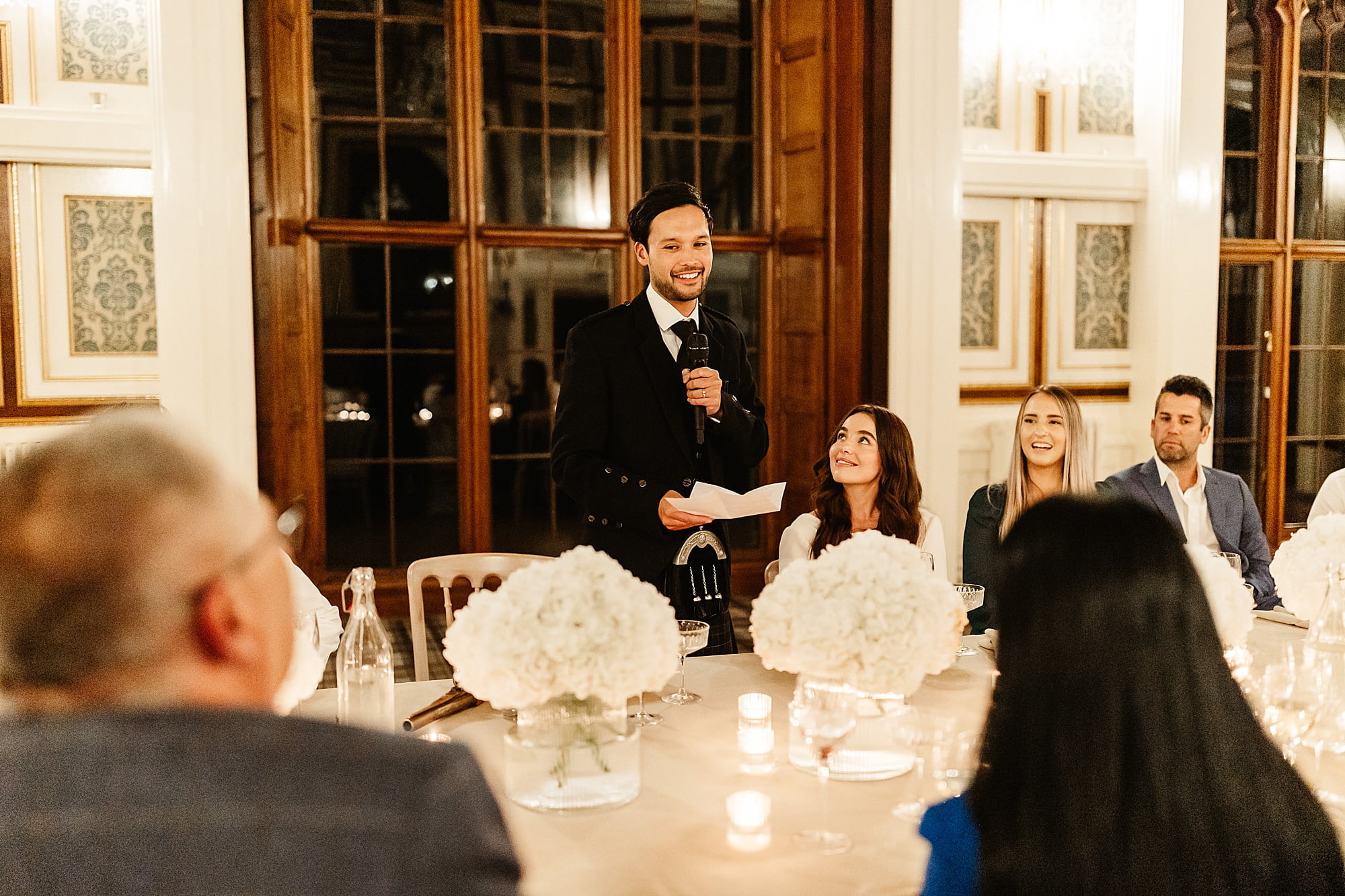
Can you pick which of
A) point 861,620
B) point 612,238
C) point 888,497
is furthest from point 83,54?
point 861,620

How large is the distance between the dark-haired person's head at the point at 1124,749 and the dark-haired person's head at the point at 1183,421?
3025 millimetres

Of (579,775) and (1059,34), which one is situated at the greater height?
(1059,34)

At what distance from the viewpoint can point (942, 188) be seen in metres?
5.21

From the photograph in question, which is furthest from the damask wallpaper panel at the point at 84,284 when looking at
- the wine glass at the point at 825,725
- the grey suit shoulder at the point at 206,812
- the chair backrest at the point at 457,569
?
the grey suit shoulder at the point at 206,812

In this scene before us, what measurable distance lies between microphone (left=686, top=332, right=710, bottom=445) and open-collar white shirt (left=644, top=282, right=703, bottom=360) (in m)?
0.09

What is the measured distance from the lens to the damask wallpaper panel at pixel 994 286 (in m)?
5.60

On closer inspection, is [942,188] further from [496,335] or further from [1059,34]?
[496,335]

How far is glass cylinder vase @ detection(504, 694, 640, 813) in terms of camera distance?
1655 millimetres

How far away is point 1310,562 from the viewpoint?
2.49m

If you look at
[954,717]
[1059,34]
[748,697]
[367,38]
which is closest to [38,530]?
[748,697]

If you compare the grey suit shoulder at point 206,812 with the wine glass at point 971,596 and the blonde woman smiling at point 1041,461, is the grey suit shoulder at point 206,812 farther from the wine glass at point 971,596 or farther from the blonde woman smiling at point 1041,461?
the blonde woman smiling at point 1041,461

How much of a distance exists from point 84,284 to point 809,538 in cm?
347

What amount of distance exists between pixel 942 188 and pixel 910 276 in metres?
0.44

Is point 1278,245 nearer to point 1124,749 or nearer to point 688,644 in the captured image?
point 688,644
